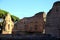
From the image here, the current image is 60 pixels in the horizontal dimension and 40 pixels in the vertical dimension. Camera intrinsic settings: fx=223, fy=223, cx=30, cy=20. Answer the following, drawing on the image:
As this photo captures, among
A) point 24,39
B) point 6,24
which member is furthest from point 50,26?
point 6,24

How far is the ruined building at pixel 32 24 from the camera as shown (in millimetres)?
27812

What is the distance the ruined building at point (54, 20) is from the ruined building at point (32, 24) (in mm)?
4816

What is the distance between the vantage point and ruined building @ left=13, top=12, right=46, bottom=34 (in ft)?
91.2

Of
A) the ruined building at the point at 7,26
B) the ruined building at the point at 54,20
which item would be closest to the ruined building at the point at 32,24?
the ruined building at the point at 7,26

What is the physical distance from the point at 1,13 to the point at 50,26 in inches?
614

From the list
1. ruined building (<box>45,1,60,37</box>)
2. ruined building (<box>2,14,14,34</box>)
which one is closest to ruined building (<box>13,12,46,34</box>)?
ruined building (<box>2,14,14,34</box>)

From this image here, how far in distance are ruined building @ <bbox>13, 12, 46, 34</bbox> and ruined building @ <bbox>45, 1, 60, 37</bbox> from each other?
4816 mm

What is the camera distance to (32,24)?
95.1 ft

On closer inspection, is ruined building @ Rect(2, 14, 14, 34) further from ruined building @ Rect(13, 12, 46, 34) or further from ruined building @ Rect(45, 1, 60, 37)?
ruined building @ Rect(45, 1, 60, 37)

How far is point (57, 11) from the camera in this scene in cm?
2281

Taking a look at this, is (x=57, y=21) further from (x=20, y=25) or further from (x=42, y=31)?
(x=20, y=25)

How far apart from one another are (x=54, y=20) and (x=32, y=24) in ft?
22.5

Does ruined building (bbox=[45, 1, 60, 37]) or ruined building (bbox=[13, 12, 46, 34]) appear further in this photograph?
ruined building (bbox=[13, 12, 46, 34])

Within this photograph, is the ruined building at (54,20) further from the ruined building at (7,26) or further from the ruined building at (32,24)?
the ruined building at (7,26)
